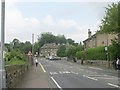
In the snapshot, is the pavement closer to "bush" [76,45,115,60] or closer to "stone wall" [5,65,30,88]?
"stone wall" [5,65,30,88]

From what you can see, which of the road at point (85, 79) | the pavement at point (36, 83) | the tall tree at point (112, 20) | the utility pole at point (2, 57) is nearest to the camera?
the utility pole at point (2, 57)

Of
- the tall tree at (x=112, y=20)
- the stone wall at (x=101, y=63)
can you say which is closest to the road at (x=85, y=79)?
the tall tree at (x=112, y=20)

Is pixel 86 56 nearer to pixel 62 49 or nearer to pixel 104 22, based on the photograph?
pixel 104 22

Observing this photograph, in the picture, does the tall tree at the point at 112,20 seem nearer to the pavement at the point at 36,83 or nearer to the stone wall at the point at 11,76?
the pavement at the point at 36,83

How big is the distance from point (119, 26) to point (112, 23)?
1.16m

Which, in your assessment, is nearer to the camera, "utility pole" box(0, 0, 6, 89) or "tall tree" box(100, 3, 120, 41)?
"utility pole" box(0, 0, 6, 89)

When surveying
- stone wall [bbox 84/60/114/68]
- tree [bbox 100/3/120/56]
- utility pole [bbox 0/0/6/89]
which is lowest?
stone wall [bbox 84/60/114/68]

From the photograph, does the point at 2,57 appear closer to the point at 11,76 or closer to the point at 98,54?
the point at 11,76

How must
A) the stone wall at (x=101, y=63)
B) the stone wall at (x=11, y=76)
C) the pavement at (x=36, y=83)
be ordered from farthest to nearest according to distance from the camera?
the stone wall at (x=101, y=63) < the pavement at (x=36, y=83) < the stone wall at (x=11, y=76)

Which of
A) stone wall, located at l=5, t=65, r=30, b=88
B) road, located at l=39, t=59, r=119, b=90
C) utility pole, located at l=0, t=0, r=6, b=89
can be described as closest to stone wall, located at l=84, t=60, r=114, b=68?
road, located at l=39, t=59, r=119, b=90

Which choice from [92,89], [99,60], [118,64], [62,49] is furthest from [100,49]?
[62,49]

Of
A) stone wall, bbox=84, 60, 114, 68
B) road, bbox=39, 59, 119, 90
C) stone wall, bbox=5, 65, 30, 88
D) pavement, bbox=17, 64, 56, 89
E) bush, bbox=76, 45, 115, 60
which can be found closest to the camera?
stone wall, bbox=5, 65, 30, 88

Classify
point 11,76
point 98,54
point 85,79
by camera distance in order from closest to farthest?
point 11,76, point 85,79, point 98,54

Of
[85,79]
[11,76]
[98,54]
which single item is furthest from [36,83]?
[98,54]
